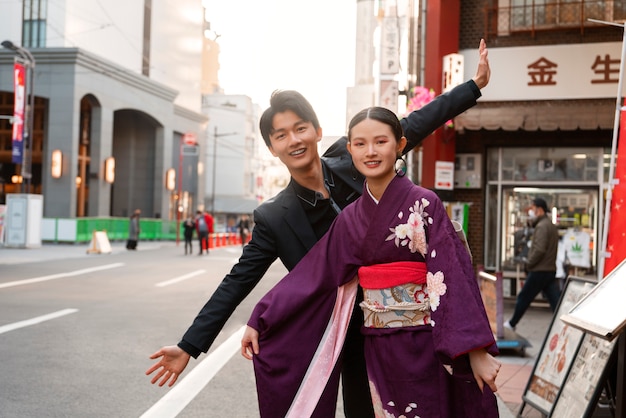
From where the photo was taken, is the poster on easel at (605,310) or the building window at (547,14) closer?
the poster on easel at (605,310)

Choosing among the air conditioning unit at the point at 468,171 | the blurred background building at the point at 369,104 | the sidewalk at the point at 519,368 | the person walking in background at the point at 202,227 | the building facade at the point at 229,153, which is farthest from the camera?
the building facade at the point at 229,153

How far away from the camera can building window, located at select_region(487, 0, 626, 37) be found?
12.1 metres

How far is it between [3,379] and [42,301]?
5.64 m

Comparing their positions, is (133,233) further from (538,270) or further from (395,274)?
(395,274)

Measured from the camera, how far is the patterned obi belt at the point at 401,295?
2617 millimetres

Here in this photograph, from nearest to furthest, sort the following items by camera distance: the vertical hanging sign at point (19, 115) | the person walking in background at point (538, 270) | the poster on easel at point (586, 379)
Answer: the poster on easel at point (586, 379), the person walking in background at point (538, 270), the vertical hanging sign at point (19, 115)

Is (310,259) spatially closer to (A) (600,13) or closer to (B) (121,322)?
(B) (121,322)

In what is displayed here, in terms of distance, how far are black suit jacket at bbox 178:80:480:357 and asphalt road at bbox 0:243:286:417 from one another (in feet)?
8.05

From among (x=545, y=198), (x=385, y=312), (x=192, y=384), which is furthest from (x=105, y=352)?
(x=545, y=198)

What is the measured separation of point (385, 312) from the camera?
265 cm

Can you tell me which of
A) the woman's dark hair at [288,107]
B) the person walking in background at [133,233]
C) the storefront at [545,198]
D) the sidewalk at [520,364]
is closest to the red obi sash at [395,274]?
the woman's dark hair at [288,107]

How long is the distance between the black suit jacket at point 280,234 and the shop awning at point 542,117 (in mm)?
8805

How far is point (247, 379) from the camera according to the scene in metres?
6.58

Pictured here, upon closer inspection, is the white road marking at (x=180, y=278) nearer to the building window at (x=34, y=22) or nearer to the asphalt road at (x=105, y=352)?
the asphalt road at (x=105, y=352)
